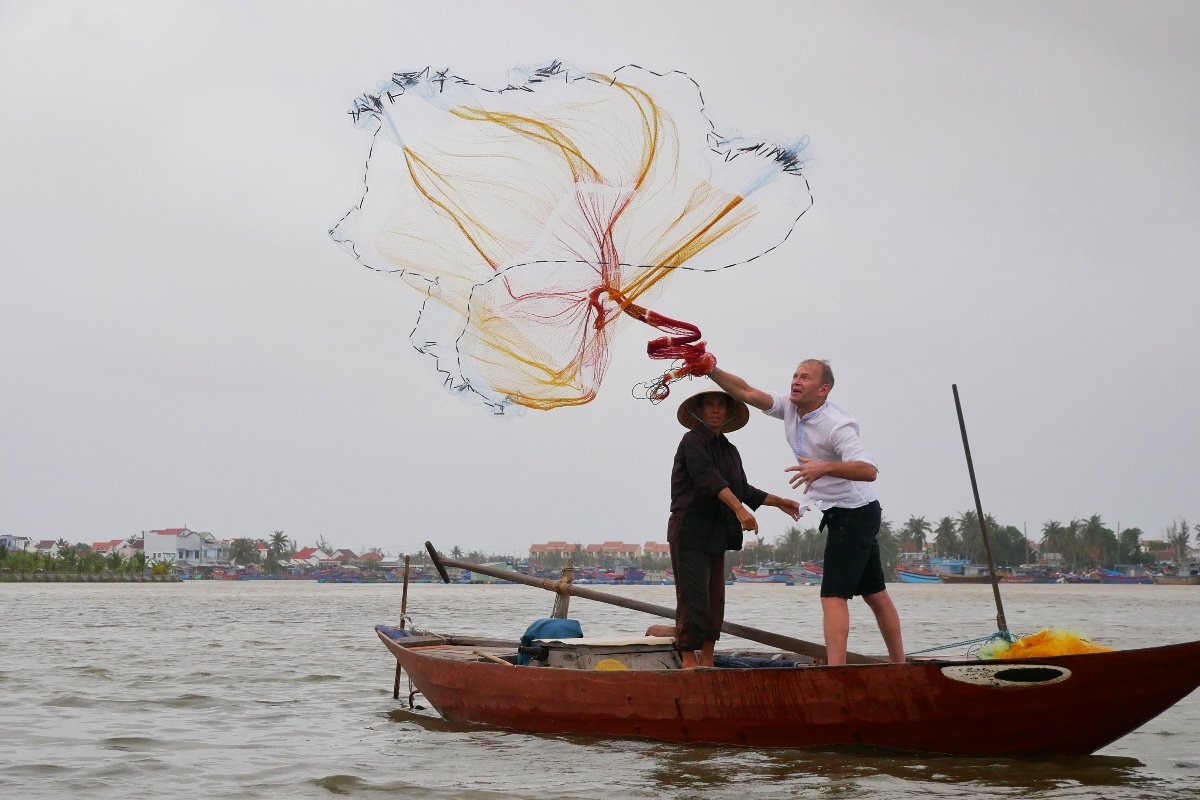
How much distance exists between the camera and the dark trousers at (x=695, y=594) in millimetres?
6859

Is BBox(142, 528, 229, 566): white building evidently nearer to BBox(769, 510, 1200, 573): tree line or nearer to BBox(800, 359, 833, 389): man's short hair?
BBox(769, 510, 1200, 573): tree line

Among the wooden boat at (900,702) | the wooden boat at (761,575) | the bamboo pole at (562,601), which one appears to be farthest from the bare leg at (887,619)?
the wooden boat at (761,575)

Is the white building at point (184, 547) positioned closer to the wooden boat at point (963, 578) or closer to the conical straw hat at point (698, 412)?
the wooden boat at point (963, 578)

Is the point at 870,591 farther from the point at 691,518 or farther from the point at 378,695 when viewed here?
the point at 378,695

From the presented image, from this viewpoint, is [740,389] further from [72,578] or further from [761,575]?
[761,575]

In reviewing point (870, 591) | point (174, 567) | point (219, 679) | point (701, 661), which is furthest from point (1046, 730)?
point (174, 567)

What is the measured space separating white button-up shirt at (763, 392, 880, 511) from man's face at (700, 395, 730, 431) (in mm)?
507

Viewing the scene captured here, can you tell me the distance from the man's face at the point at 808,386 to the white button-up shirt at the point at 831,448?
0.25ft

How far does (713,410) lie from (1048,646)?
237 cm

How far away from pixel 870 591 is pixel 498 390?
105 inches

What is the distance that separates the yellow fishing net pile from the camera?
605 cm

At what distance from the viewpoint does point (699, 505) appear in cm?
690

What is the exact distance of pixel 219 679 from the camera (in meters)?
12.4

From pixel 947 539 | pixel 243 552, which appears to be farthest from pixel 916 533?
pixel 243 552
